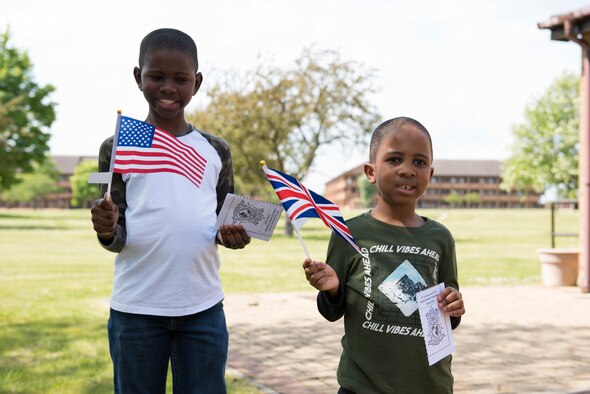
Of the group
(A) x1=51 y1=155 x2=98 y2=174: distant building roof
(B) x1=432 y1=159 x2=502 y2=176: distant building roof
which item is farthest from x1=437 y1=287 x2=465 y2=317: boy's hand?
(A) x1=51 y1=155 x2=98 y2=174: distant building roof

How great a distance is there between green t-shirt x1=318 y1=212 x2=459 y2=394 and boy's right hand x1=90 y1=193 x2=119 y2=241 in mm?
825

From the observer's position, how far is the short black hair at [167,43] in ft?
8.65

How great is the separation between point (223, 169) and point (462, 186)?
467 ft

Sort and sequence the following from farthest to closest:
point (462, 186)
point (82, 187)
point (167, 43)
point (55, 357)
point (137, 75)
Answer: point (462, 186) → point (82, 187) → point (55, 357) → point (137, 75) → point (167, 43)

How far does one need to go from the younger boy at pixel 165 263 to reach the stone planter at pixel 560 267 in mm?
10167

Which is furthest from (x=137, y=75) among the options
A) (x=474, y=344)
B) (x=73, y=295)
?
(x=73, y=295)

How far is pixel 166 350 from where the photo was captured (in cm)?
269

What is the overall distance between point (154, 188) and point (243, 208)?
1.23 ft

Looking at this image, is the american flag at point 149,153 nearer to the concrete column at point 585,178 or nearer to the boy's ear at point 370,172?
the boy's ear at point 370,172

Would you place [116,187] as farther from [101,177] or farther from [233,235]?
[233,235]

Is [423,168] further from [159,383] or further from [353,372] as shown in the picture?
[159,383]

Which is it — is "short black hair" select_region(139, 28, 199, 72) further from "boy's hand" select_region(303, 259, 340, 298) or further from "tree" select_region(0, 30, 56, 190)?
"tree" select_region(0, 30, 56, 190)

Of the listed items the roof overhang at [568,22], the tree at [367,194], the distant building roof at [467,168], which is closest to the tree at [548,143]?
the roof overhang at [568,22]

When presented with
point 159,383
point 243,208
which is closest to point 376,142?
point 243,208
